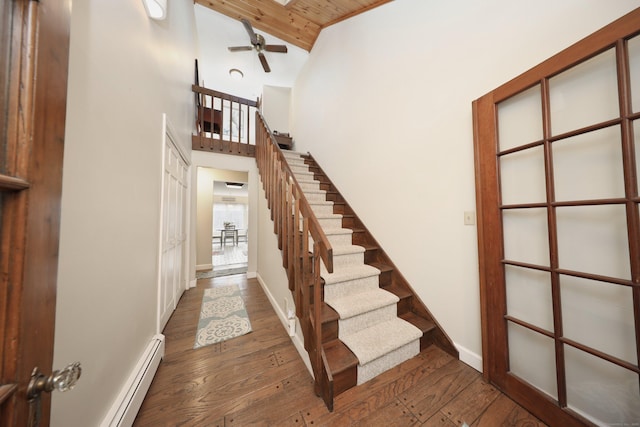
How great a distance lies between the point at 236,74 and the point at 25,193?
5591mm

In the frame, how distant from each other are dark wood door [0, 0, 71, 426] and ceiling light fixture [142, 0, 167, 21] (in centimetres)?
128

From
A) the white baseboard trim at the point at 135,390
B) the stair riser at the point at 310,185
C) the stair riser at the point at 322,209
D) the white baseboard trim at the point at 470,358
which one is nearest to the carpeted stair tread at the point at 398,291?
the white baseboard trim at the point at 470,358

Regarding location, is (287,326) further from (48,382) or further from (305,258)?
(48,382)

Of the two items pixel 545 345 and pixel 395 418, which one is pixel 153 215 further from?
pixel 545 345

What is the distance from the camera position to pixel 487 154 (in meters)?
1.31

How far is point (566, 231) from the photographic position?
105 centimetres

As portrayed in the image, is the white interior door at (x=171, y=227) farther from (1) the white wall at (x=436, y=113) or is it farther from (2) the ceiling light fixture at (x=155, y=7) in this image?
(1) the white wall at (x=436, y=113)

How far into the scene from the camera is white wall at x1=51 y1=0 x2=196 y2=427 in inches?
31.0

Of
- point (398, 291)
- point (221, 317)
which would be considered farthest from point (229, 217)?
point (398, 291)

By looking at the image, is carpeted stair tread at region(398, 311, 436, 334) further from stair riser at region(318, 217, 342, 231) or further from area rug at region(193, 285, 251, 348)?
area rug at region(193, 285, 251, 348)

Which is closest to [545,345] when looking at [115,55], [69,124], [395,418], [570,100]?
[395,418]

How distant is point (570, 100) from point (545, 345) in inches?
52.6

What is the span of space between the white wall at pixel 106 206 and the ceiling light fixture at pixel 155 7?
0.16 ft

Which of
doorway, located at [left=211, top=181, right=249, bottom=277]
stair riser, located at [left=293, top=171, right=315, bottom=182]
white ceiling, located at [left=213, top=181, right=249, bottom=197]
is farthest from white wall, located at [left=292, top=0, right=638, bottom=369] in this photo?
white ceiling, located at [left=213, top=181, right=249, bottom=197]
